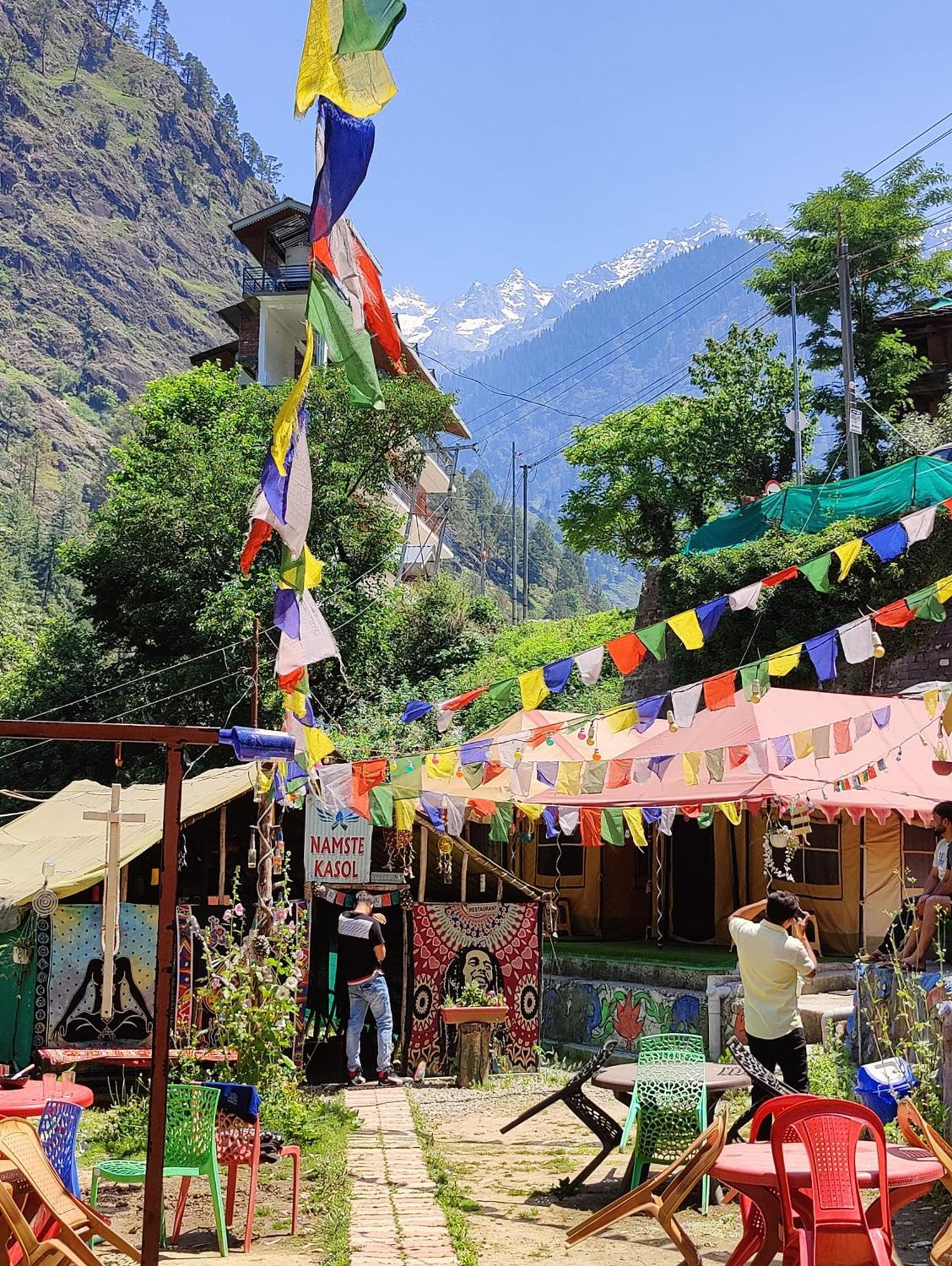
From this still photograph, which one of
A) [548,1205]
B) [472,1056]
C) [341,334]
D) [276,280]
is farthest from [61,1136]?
[276,280]

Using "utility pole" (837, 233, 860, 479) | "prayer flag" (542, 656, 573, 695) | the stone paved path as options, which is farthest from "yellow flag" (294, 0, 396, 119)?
"utility pole" (837, 233, 860, 479)

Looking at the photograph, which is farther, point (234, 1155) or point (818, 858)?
point (818, 858)

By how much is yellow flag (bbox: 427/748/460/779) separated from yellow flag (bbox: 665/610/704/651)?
8.54 feet

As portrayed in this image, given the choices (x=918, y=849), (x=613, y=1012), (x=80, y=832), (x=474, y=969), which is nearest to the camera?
(x=474, y=969)

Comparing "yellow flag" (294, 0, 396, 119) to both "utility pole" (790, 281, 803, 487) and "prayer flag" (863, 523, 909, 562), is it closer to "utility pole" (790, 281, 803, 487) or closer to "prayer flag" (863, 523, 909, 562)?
"prayer flag" (863, 523, 909, 562)

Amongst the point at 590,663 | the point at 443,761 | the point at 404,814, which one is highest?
the point at 590,663

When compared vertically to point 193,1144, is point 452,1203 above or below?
below

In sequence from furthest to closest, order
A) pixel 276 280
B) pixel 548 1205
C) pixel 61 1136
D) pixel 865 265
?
pixel 276 280, pixel 865 265, pixel 548 1205, pixel 61 1136

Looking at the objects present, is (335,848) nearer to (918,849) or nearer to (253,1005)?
(253,1005)

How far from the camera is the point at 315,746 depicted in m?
7.98

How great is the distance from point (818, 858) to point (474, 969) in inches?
215

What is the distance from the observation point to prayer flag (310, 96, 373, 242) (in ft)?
19.8

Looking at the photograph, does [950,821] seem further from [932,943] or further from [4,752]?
[4,752]

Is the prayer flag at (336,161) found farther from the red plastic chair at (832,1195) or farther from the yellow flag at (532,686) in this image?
the red plastic chair at (832,1195)
